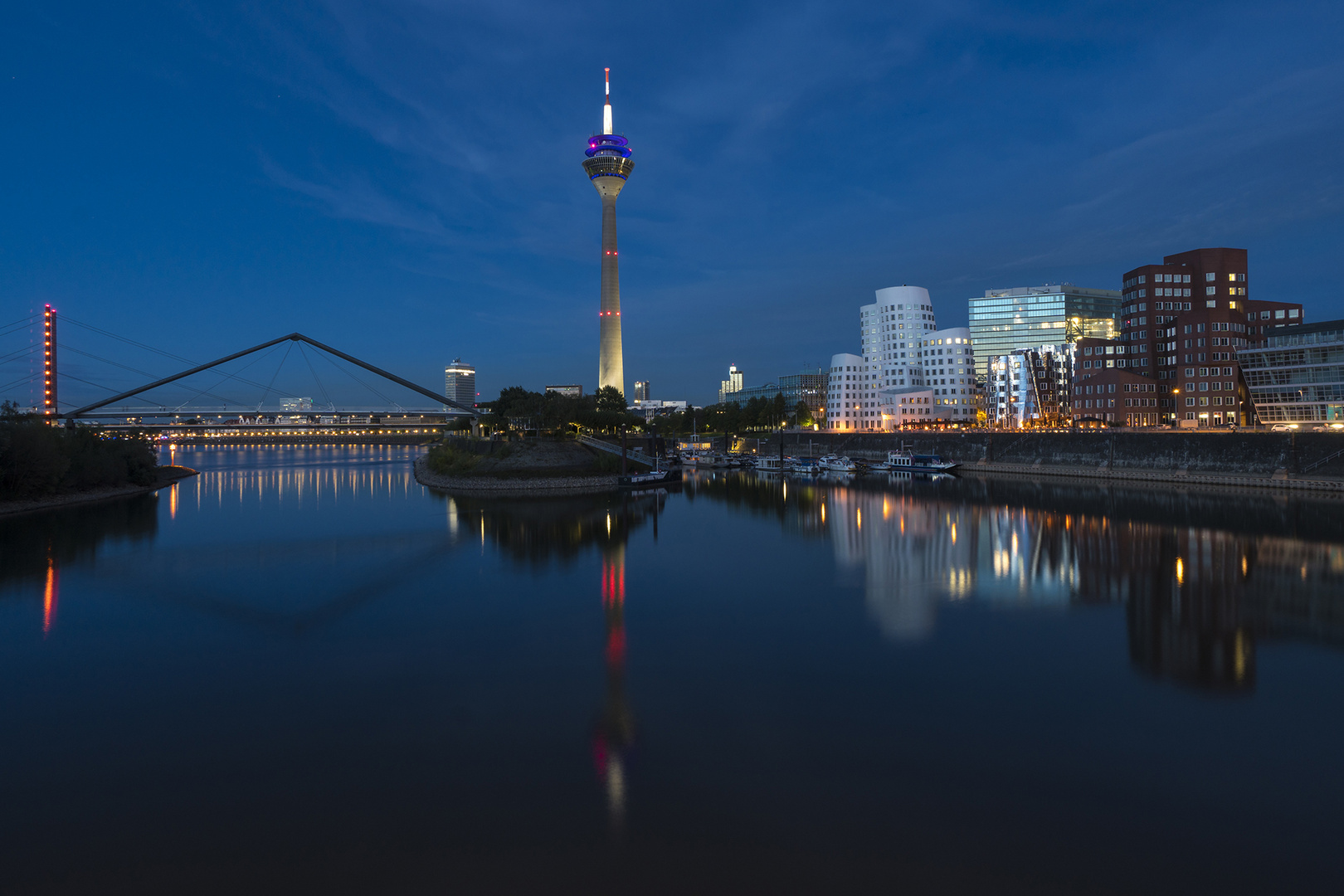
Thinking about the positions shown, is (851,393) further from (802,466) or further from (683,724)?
(683,724)

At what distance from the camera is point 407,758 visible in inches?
289

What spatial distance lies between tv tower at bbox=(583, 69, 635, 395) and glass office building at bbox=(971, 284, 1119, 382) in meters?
46.3

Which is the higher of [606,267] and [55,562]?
[606,267]

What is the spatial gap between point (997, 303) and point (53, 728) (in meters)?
98.6

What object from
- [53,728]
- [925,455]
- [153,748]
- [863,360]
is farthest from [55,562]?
[863,360]

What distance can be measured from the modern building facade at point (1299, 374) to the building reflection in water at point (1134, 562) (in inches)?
654

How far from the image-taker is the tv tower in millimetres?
89688

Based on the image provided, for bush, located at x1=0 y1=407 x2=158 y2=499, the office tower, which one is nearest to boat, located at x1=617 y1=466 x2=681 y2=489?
bush, located at x1=0 y1=407 x2=158 y2=499

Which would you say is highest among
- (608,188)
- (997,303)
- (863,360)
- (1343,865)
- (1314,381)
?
(608,188)

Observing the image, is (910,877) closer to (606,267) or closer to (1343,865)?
(1343,865)

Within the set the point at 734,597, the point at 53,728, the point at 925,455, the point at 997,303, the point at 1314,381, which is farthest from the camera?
the point at 997,303

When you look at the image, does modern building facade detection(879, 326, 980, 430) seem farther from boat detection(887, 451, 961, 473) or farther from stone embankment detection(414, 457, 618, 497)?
stone embankment detection(414, 457, 618, 497)

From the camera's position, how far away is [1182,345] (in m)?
48.0

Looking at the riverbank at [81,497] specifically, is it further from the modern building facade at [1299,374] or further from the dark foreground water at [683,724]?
the modern building facade at [1299,374]
